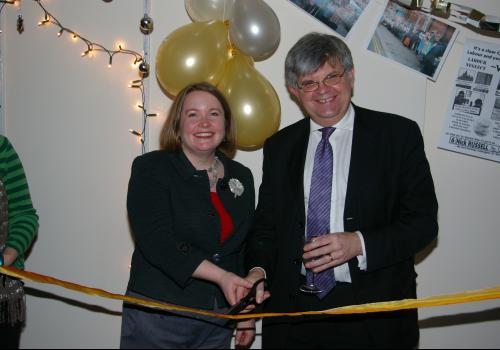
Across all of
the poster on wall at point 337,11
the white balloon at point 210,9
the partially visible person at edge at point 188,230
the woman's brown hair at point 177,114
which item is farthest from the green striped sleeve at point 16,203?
the poster on wall at point 337,11

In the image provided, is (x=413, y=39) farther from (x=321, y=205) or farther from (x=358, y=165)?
(x=321, y=205)

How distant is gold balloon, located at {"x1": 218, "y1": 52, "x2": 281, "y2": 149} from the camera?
7.32ft

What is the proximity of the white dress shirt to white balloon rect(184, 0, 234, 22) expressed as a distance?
702 mm

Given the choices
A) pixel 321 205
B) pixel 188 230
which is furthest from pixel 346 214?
pixel 188 230

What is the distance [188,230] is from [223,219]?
16 centimetres

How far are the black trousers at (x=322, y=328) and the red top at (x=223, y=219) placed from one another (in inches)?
14.9

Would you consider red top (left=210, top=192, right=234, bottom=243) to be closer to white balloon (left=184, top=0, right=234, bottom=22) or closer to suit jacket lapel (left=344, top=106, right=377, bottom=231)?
suit jacket lapel (left=344, top=106, right=377, bottom=231)

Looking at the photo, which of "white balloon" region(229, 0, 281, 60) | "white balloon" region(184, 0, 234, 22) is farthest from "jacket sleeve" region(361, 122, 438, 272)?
"white balloon" region(184, 0, 234, 22)

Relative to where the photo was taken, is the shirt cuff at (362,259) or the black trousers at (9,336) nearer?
the shirt cuff at (362,259)

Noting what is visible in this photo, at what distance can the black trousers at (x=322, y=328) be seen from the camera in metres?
1.95

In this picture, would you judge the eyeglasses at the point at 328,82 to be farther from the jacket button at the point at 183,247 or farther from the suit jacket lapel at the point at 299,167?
the jacket button at the point at 183,247

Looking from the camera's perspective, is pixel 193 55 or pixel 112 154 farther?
pixel 112 154

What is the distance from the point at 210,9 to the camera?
93.9 inches

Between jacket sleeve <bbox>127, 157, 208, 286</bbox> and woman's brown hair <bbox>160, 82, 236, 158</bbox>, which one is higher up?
woman's brown hair <bbox>160, 82, 236, 158</bbox>
